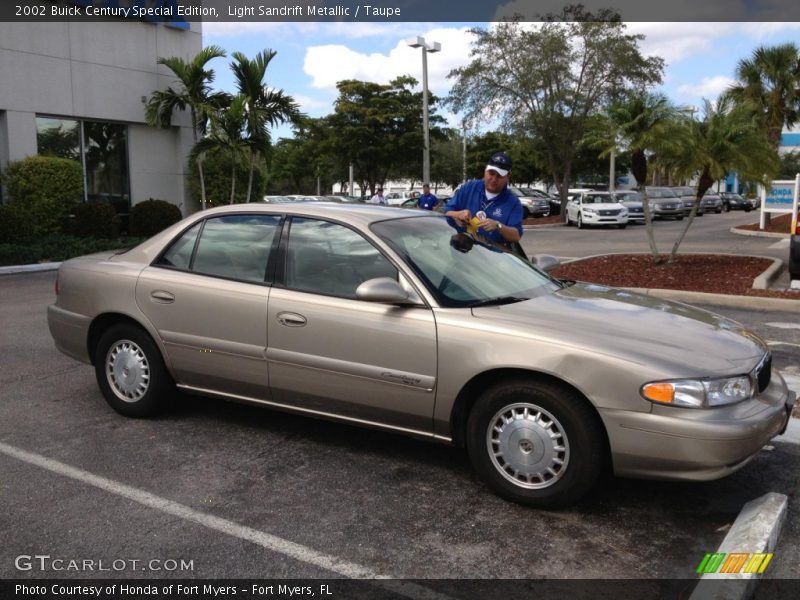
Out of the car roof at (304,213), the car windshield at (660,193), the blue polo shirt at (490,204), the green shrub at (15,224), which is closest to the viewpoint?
the car roof at (304,213)

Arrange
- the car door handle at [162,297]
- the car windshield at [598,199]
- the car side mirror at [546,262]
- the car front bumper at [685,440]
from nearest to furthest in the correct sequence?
Result: the car front bumper at [685,440] → the car door handle at [162,297] → the car side mirror at [546,262] → the car windshield at [598,199]

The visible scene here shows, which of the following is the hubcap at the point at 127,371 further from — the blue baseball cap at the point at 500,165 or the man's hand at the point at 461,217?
the blue baseball cap at the point at 500,165

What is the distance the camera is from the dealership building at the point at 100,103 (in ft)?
49.5

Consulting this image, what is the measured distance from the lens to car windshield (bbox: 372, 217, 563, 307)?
4.05 m

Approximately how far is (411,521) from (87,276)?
2998 mm

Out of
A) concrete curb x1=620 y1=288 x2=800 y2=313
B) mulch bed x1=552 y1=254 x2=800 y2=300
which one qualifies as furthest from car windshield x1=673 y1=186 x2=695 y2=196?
concrete curb x1=620 y1=288 x2=800 y2=313

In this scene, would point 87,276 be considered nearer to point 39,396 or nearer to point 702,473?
point 39,396

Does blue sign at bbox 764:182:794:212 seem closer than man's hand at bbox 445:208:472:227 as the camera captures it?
No

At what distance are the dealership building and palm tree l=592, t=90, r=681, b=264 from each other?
430 inches

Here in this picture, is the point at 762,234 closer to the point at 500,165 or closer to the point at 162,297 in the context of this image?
the point at 500,165

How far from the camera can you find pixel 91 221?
15.5m

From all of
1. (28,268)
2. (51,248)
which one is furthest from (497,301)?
(51,248)

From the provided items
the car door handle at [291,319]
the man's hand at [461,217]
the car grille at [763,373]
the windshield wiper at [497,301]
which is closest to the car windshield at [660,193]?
the man's hand at [461,217]

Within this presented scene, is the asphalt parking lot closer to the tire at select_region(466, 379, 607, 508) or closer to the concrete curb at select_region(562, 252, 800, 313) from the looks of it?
the tire at select_region(466, 379, 607, 508)
